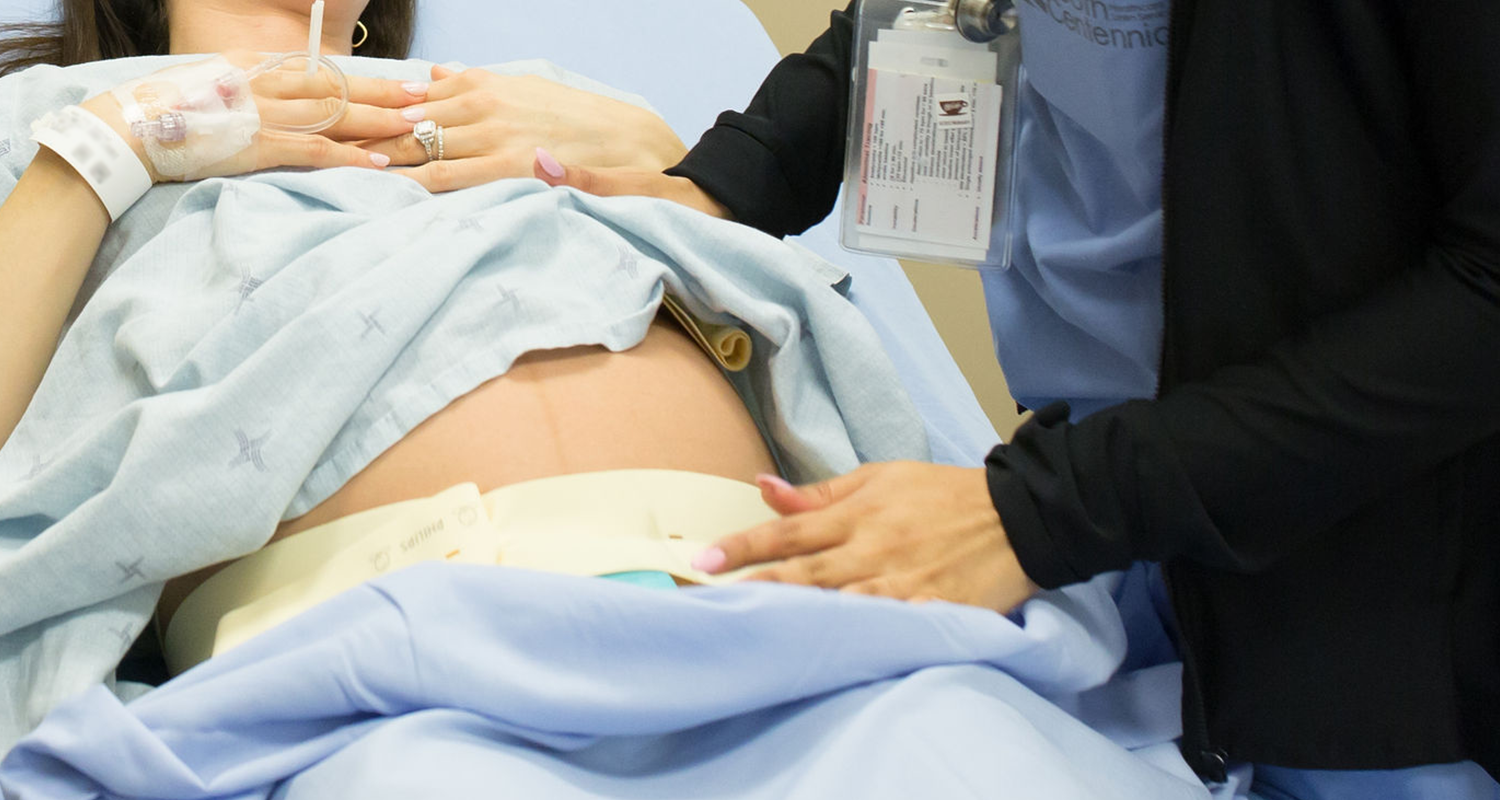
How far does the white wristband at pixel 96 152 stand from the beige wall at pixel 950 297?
1.37 meters

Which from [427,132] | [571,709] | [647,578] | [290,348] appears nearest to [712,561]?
[647,578]

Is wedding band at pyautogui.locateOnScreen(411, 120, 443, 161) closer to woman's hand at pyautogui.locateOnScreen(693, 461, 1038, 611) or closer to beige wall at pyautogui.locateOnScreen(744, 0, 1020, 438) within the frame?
woman's hand at pyautogui.locateOnScreen(693, 461, 1038, 611)

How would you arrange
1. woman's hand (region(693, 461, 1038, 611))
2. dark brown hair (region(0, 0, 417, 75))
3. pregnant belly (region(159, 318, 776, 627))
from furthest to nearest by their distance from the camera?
dark brown hair (region(0, 0, 417, 75)), pregnant belly (region(159, 318, 776, 627)), woman's hand (region(693, 461, 1038, 611))

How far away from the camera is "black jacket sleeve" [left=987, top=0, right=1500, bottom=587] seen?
70cm

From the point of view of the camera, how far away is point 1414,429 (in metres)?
0.72

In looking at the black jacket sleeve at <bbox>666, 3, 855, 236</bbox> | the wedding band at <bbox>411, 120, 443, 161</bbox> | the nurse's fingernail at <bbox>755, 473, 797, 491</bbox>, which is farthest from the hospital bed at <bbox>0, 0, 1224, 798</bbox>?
the wedding band at <bbox>411, 120, 443, 161</bbox>

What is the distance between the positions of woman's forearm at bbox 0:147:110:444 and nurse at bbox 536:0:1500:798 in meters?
0.59

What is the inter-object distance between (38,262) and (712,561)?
618 millimetres

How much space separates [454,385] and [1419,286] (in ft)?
2.11

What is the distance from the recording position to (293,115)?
1146 mm

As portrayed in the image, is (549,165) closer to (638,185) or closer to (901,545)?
(638,185)

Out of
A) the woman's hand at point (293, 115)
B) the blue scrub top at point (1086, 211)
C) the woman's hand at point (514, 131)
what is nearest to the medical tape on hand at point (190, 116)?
the woman's hand at point (293, 115)

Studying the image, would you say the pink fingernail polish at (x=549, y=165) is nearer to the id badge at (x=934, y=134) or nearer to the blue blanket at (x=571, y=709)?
the id badge at (x=934, y=134)

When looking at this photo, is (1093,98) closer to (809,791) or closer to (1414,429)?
(1414,429)
